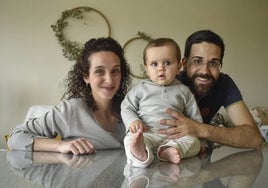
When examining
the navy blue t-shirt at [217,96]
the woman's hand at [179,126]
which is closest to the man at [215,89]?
the navy blue t-shirt at [217,96]

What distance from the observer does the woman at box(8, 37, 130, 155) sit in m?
1.16

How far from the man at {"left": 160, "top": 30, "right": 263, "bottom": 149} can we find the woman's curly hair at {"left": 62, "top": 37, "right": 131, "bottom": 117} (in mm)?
260

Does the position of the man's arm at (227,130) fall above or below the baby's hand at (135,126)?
below

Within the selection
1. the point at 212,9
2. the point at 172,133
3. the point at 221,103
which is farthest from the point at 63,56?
the point at 172,133

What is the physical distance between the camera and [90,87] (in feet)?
4.68

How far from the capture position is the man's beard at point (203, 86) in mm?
1346

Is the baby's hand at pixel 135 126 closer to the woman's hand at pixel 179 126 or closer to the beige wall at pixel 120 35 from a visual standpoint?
the woman's hand at pixel 179 126

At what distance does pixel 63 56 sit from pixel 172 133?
241cm

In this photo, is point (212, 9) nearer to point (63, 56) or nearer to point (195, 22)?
point (195, 22)

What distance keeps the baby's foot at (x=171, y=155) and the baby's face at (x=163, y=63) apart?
33cm

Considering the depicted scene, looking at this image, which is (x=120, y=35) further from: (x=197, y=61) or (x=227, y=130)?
(x=227, y=130)

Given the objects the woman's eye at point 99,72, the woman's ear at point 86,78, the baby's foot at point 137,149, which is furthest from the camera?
the woman's ear at point 86,78

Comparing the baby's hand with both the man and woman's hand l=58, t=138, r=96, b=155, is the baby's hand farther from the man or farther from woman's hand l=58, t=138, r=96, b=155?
the man

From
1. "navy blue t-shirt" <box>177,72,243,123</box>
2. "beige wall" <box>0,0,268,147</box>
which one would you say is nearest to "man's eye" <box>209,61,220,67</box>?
"navy blue t-shirt" <box>177,72,243,123</box>
